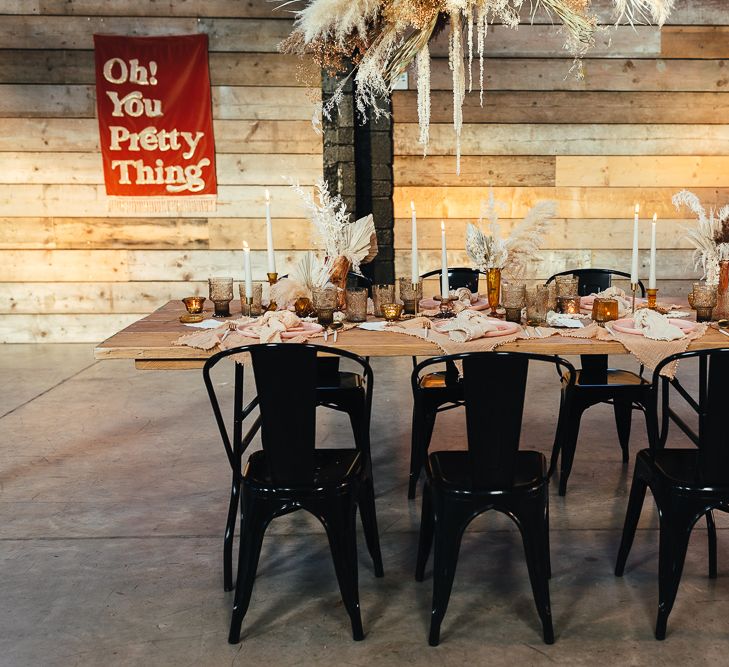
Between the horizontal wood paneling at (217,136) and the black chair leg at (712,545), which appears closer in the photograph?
the black chair leg at (712,545)

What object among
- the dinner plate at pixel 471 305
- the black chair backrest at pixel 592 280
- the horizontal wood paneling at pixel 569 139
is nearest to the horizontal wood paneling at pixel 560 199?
the horizontal wood paneling at pixel 569 139

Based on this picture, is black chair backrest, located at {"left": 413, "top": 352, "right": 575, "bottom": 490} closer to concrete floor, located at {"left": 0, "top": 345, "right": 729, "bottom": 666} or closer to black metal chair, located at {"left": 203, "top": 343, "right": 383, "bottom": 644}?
black metal chair, located at {"left": 203, "top": 343, "right": 383, "bottom": 644}

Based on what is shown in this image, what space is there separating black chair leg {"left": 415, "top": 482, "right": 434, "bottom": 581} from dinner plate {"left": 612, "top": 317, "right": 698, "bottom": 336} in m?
0.82

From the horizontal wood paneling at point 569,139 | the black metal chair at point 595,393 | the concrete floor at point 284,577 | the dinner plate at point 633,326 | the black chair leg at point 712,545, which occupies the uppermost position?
the horizontal wood paneling at point 569,139

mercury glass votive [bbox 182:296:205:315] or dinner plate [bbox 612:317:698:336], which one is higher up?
mercury glass votive [bbox 182:296:205:315]

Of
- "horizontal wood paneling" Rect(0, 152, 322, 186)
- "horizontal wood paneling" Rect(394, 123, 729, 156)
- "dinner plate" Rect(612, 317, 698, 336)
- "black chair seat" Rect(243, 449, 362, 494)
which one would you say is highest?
"horizontal wood paneling" Rect(394, 123, 729, 156)

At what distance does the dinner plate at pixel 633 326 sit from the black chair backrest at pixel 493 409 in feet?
1.87

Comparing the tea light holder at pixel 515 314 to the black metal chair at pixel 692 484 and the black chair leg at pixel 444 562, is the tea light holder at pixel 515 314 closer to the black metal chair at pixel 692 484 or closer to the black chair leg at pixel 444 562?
the black metal chair at pixel 692 484

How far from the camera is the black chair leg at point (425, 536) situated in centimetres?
212

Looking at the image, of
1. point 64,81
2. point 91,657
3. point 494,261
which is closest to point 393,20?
point 494,261

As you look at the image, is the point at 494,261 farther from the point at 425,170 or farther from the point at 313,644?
the point at 425,170

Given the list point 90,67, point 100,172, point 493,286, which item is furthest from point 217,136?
point 493,286

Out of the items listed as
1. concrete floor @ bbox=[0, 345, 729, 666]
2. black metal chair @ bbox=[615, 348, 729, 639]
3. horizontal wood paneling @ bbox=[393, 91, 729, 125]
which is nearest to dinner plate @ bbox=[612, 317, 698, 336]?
black metal chair @ bbox=[615, 348, 729, 639]

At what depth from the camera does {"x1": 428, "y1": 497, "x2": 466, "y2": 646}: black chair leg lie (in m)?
1.89
